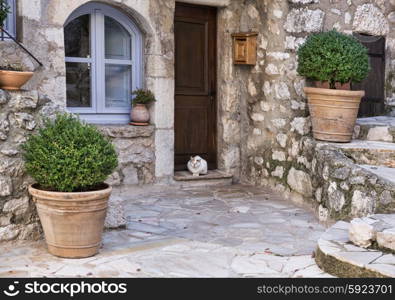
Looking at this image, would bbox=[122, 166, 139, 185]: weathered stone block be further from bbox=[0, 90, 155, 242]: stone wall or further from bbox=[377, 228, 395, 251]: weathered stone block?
bbox=[377, 228, 395, 251]: weathered stone block

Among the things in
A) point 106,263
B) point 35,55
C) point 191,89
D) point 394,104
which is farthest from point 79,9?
point 394,104

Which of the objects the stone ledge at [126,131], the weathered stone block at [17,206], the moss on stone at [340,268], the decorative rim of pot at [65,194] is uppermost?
the stone ledge at [126,131]

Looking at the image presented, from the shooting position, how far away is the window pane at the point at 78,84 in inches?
234

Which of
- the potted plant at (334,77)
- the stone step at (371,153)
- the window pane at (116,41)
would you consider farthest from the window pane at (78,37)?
the stone step at (371,153)

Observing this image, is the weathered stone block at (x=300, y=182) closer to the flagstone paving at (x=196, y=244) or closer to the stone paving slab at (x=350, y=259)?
the flagstone paving at (x=196, y=244)

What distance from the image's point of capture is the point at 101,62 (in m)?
6.07

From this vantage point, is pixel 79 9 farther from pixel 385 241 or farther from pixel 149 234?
pixel 385 241

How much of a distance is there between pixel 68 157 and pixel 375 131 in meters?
3.15

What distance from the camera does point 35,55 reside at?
17.8 feet

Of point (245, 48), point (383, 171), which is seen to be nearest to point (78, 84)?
point (245, 48)

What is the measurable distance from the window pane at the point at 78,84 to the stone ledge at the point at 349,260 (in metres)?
3.30

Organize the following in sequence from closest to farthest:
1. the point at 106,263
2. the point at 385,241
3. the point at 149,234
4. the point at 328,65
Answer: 1. the point at 385,241
2. the point at 106,263
3. the point at 149,234
4. the point at 328,65

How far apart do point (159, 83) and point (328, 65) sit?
1933mm

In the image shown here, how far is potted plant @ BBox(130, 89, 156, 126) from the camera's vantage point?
6133mm
